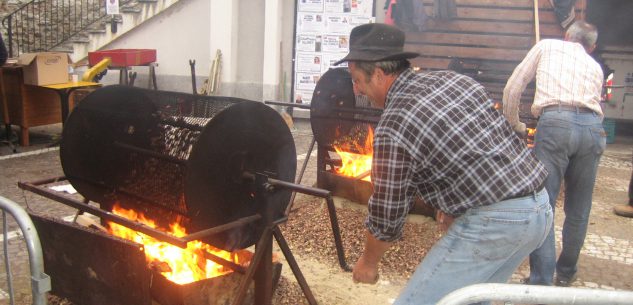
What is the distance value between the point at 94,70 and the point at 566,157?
332 inches

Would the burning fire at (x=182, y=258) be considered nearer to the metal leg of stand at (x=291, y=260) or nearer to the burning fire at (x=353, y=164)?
the metal leg of stand at (x=291, y=260)

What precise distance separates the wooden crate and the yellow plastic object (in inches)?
235

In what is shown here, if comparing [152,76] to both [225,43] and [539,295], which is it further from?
[539,295]

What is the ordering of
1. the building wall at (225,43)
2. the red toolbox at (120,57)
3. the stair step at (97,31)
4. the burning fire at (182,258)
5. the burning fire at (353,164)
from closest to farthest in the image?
the burning fire at (182,258), the burning fire at (353,164), the red toolbox at (120,57), the building wall at (225,43), the stair step at (97,31)

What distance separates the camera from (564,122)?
169 inches

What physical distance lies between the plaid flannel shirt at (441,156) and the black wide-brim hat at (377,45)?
0.19 meters

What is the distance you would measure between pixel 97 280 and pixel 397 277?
2525mm

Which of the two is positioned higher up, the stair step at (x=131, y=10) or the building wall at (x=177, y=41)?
the stair step at (x=131, y=10)

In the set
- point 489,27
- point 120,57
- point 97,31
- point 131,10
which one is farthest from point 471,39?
point 97,31

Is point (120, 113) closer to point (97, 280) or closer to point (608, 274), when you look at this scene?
point (97, 280)

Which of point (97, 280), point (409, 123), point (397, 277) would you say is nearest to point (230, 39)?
point (397, 277)

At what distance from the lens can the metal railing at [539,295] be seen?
199cm

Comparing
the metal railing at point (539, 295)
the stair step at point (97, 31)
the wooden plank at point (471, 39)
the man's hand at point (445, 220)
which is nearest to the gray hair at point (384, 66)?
the man's hand at point (445, 220)

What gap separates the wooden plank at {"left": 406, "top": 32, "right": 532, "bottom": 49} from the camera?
11.0 meters
